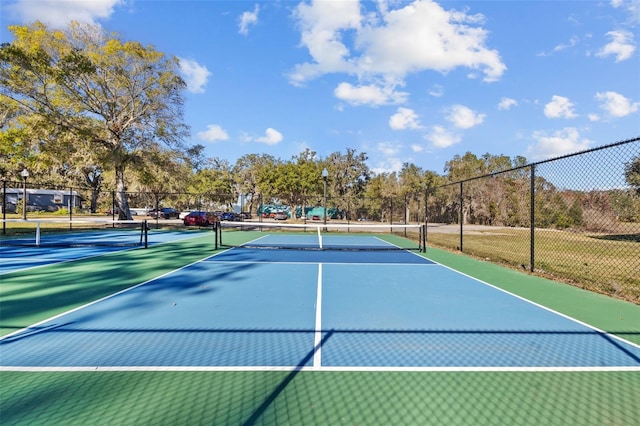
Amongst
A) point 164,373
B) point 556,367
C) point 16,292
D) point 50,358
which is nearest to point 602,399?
point 556,367

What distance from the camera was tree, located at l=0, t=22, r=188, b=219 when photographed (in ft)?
70.4

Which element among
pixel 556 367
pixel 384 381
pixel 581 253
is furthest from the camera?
pixel 581 253

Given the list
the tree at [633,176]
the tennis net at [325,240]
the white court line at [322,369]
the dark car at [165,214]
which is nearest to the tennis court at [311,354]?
the white court line at [322,369]

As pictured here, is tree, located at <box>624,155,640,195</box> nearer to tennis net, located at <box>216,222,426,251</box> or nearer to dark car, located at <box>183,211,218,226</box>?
tennis net, located at <box>216,222,426,251</box>

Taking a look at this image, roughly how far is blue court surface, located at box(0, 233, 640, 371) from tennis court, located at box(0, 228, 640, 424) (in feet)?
0.08

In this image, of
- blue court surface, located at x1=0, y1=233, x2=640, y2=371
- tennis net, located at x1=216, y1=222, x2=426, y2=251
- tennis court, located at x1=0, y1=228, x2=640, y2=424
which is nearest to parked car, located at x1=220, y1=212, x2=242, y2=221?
tennis net, located at x1=216, y1=222, x2=426, y2=251

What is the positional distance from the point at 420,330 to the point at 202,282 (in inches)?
182

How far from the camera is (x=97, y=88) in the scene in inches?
989

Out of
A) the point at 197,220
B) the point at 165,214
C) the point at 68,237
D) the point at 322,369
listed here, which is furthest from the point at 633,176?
the point at 165,214

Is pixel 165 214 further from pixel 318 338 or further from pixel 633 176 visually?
pixel 633 176

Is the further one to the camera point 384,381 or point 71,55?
point 71,55

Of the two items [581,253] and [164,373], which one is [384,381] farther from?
[581,253]

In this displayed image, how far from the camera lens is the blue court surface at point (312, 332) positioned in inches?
134

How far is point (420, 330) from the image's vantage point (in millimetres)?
4297
